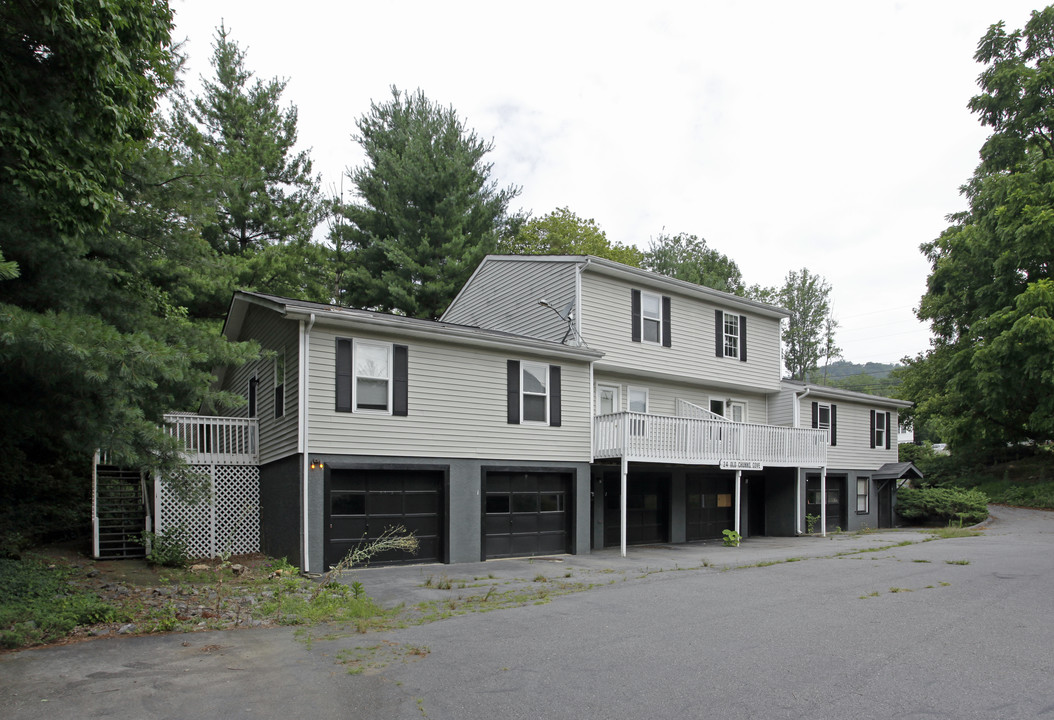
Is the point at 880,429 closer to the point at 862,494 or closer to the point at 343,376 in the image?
the point at 862,494

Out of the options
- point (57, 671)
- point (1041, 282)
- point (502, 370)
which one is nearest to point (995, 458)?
point (1041, 282)

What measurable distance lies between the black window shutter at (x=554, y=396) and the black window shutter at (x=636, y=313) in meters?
3.60

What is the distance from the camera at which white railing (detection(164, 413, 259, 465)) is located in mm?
16203

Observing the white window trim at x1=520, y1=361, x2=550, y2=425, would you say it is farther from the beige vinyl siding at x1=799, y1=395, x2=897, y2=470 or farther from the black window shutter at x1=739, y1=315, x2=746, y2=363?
the beige vinyl siding at x1=799, y1=395, x2=897, y2=470

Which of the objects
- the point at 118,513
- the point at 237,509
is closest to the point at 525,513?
the point at 237,509

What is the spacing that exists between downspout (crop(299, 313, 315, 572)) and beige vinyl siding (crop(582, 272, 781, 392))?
769 centimetres

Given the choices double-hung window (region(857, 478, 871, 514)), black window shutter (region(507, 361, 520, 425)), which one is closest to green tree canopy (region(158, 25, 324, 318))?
black window shutter (region(507, 361, 520, 425))

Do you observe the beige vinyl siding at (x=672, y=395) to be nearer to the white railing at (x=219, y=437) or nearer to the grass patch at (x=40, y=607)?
the white railing at (x=219, y=437)

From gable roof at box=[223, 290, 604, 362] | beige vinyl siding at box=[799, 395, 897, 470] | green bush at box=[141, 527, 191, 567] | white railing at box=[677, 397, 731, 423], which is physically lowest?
green bush at box=[141, 527, 191, 567]

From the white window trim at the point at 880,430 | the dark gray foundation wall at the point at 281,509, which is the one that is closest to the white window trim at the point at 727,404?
the white window trim at the point at 880,430

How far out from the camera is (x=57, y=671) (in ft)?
23.6

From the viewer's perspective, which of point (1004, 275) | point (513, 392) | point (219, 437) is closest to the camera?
point (513, 392)

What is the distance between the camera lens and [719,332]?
2298 centimetres

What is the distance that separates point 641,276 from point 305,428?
409 inches
